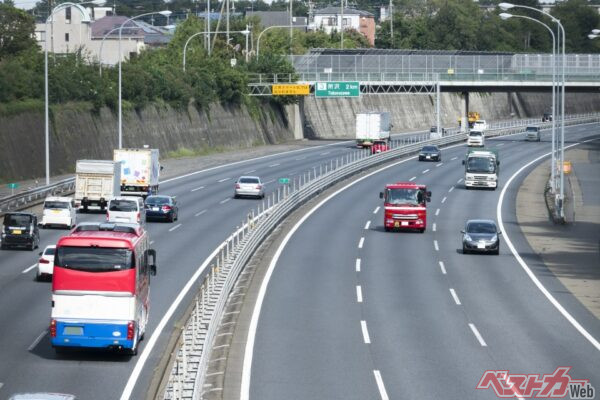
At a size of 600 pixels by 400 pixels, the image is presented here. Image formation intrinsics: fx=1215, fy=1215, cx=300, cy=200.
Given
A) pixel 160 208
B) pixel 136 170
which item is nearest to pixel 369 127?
pixel 136 170

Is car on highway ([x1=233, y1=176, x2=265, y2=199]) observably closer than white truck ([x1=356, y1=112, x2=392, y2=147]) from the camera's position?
Yes

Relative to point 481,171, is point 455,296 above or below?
below

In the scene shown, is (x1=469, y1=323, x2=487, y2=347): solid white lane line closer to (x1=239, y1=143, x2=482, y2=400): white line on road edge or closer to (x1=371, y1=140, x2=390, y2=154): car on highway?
(x1=239, y1=143, x2=482, y2=400): white line on road edge

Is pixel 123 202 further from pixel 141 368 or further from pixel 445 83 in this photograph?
pixel 445 83

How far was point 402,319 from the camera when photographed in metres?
36.5

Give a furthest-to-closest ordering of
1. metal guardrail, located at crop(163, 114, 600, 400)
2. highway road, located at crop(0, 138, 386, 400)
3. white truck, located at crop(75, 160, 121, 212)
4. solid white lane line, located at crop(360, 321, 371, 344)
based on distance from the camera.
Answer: white truck, located at crop(75, 160, 121, 212)
solid white lane line, located at crop(360, 321, 371, 344)
highway road, located at crop(0, 138, 386, 400)
metal guardrail, located at crop(163, 114, 600, 400)

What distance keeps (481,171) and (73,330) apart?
55.6 meters

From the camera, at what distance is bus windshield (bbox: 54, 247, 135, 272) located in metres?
29.2

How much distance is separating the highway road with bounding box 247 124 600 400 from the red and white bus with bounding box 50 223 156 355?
10.8 feet

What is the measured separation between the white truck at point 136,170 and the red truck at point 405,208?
16927 millimetres

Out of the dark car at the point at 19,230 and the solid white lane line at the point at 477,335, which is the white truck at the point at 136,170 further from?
the solid white lane line at the point at 477,335

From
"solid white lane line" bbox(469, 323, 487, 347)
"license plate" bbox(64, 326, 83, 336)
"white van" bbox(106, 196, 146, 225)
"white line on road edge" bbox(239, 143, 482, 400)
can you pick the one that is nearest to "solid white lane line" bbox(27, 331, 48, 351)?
"license plate" bbox(64, 326, 83, 336)

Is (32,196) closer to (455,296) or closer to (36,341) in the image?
(455,296)

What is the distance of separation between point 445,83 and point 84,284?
107 m
